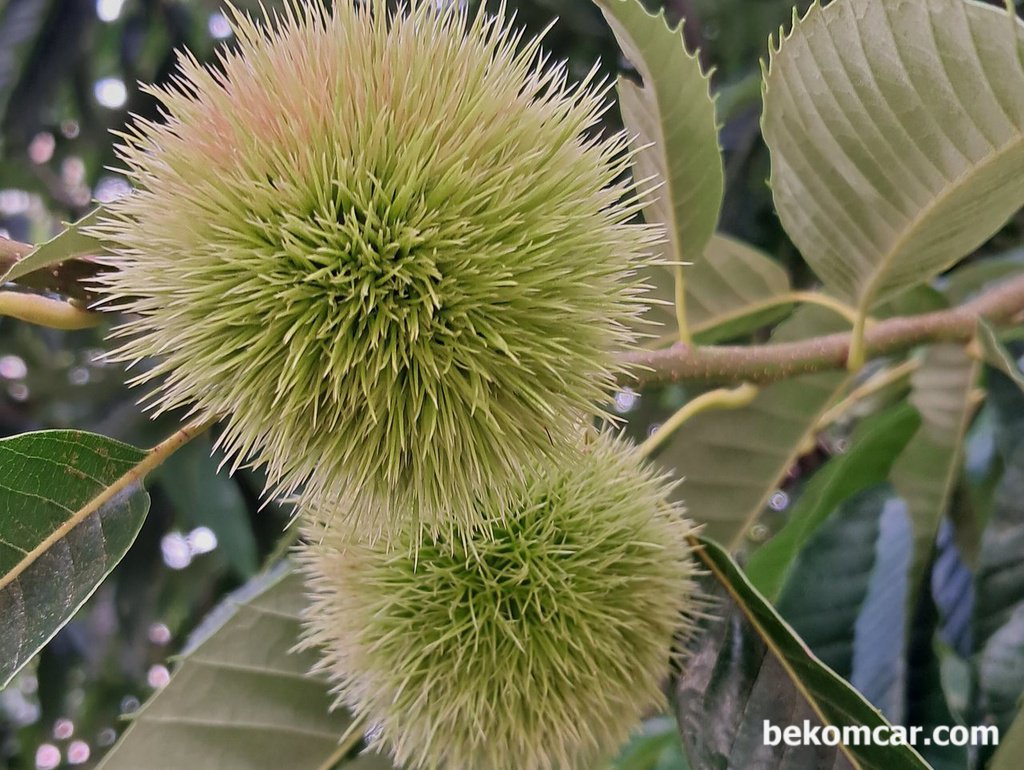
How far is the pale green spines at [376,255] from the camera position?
55 centimetres

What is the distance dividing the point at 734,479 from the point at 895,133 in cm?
54

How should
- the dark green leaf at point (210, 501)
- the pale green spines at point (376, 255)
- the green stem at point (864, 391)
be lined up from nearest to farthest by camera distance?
the pale green spines at point (376, 255), the green stem at point (864, 391), the dark green leaf at point (210, 501)

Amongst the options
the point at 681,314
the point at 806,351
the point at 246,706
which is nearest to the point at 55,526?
the point at 246,706

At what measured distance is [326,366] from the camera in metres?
0.55

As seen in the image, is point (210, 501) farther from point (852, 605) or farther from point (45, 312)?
point (852, 605)

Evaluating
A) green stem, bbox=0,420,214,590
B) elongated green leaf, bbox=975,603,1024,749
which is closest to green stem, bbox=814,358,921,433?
elongated green leaf, bbox=975,603,1024,749

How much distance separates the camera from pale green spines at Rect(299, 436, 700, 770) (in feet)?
2.23

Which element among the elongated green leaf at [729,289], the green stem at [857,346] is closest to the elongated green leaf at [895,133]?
the green stem at [857,346]

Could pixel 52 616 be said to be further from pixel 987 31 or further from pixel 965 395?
pixel 965 395

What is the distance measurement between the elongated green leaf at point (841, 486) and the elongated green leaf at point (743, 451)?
7cm

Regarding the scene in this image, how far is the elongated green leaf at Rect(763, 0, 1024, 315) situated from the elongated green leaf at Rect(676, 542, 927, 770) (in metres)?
0.33

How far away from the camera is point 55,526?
0.65 metres

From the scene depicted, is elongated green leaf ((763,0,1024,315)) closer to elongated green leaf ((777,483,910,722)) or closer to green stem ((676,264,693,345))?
green stem ((676,264,693,345))

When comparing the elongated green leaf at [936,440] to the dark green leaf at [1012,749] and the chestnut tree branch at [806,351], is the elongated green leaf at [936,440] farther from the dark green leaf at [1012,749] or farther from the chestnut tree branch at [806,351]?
the dark green leaf at [1012,749]
